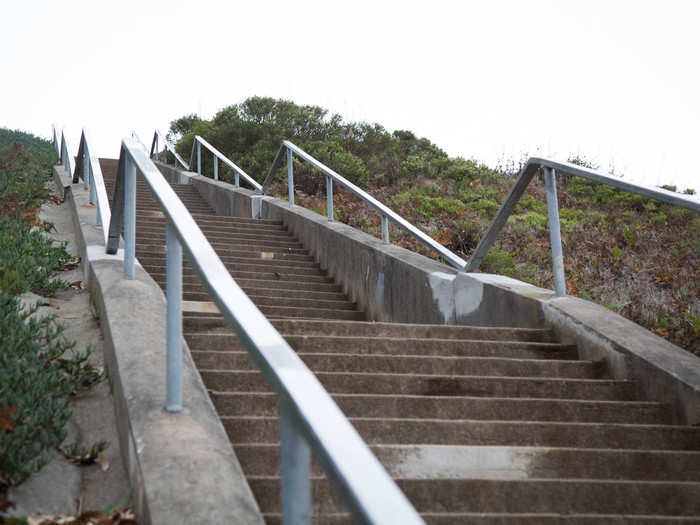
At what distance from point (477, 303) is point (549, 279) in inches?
92.1

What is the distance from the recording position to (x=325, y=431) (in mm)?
1163

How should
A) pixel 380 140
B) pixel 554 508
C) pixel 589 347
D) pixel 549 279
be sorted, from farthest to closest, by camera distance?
pixel 380 140 < pixel 549 279 < pixel 589 347 < pixel 554 508

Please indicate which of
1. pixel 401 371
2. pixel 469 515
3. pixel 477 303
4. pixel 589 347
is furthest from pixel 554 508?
pixel 477 303

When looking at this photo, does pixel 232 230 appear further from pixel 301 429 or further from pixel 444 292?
pixel 301 429

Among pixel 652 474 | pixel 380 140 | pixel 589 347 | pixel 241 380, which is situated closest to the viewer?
pixel 652 474

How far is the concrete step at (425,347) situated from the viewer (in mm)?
3947

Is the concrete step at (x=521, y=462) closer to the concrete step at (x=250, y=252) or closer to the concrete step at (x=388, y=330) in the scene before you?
the concrete step at (x=388, y=330)

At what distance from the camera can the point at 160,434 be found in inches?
89.4

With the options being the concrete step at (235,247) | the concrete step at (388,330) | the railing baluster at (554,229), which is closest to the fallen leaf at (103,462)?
the concrete step at (388,330)

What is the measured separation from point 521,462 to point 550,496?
0.23 metres

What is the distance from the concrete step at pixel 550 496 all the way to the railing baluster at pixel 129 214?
169 cm

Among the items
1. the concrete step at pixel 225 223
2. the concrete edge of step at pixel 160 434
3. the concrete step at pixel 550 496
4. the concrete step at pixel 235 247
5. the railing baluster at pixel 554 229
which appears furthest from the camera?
the concrete step at pixel 225 223

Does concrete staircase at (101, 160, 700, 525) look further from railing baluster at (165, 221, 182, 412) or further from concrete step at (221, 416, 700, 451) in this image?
railing baluster at (165, 221, 182, 412)

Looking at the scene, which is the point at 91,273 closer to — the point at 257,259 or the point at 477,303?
the point at 477,303
